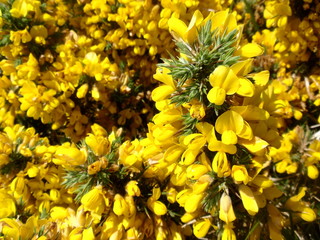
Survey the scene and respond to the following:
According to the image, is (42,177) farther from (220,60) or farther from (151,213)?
(220,60)

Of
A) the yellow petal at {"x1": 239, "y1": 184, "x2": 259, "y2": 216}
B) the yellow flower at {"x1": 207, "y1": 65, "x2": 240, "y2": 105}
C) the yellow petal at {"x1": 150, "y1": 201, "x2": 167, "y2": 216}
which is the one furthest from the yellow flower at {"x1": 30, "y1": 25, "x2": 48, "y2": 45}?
the yellow petal at {"x1": 239, "y1": 184, "x2": 259, "y2": 216}

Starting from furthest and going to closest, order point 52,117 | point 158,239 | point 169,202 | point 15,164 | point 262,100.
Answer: point 52,117
point 15,164
point 169,202
point 158,239
point 262,100

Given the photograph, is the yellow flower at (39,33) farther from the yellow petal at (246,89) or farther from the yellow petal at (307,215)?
the yellow petal at (307,215)

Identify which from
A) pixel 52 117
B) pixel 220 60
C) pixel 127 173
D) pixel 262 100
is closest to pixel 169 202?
pixel 127 173

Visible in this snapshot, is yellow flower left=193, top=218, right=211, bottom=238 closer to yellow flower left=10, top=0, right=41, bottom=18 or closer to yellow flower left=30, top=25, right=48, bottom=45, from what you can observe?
yellow flower left=30, top=25, right=48, bottom=45

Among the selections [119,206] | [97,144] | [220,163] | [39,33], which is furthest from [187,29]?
[39,33]

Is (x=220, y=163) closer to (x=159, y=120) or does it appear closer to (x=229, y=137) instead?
(x=229, y=137)
